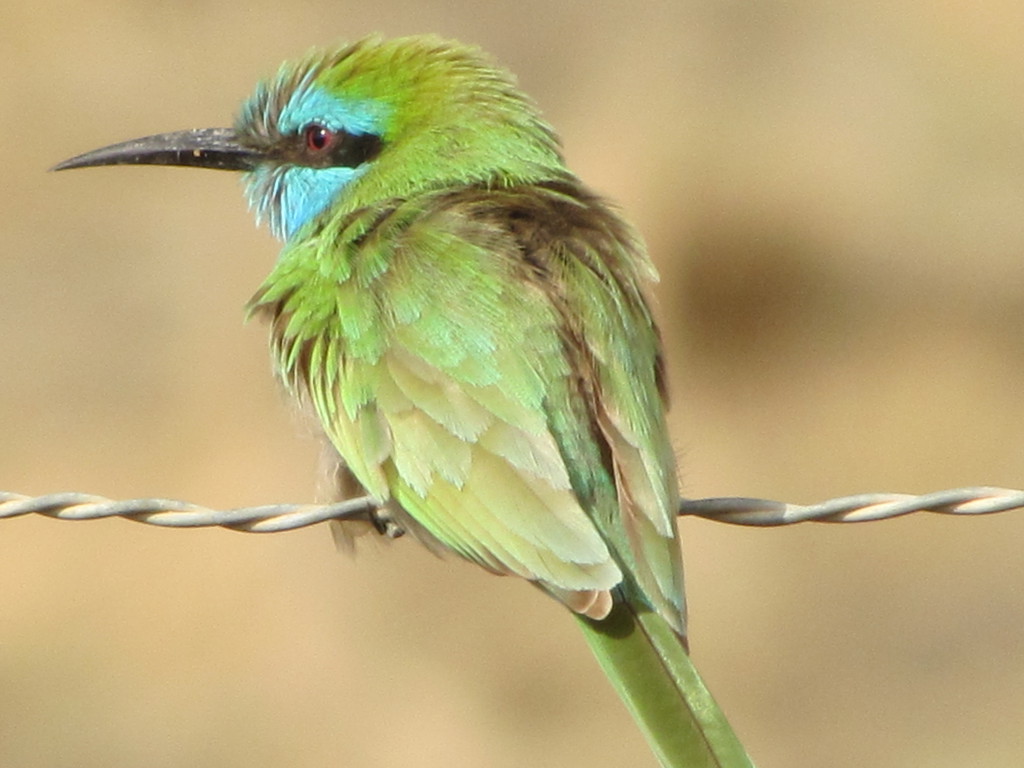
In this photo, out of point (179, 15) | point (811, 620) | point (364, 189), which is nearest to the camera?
point (364, 189)

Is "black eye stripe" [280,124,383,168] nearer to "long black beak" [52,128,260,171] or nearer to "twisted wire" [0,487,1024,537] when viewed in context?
"long black beak" [52,128,260,171]

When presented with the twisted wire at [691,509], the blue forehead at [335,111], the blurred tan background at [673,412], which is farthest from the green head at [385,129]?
the blurred tan background at [673,412]

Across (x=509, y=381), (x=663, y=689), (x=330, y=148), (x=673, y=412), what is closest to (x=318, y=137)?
(x=330, y=148)

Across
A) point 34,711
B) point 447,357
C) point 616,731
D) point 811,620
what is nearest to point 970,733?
point 811,620

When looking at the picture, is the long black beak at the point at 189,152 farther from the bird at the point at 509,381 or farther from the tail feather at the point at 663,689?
the tail feather at the point at 663,689

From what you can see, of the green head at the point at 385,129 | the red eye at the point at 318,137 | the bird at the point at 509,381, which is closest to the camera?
the bird at the point at 509,381

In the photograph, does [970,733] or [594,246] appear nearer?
[594,246]

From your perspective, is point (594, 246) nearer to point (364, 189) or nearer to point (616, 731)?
point (364, 189)
